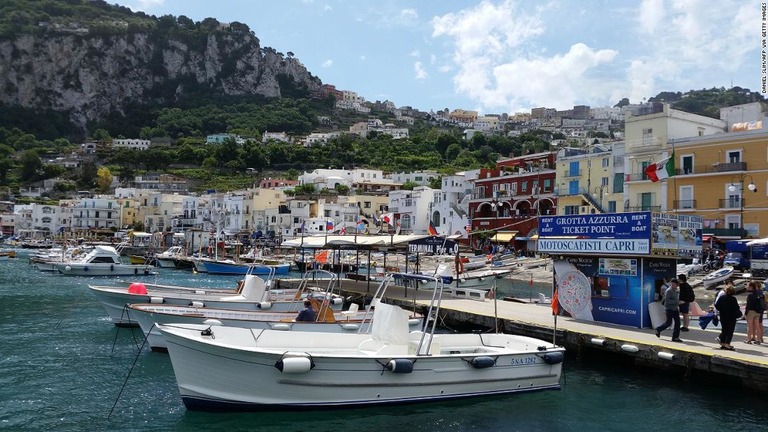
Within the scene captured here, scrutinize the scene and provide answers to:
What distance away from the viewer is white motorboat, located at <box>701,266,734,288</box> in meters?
41.7

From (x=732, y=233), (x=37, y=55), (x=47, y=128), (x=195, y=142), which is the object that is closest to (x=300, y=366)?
(x=732, y=233)

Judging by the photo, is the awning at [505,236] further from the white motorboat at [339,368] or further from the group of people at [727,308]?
the white motorboat at [339,368]

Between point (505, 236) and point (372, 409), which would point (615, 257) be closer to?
point (372, 409)

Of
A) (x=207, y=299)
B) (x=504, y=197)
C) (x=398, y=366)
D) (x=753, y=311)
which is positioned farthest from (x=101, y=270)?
(x=753, y=311)

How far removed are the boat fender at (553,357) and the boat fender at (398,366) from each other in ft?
13.2

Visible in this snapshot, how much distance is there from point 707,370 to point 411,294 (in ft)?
58.7

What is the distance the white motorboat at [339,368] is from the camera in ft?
45.3

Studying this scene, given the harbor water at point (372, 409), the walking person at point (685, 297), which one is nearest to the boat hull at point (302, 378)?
the harbor water at point (372, 409)

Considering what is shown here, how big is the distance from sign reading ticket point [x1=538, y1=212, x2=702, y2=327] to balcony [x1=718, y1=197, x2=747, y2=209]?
29395mm

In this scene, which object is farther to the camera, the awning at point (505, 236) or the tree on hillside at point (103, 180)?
the tree on hillside at point (103, 180)

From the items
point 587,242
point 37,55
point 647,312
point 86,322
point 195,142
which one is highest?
point 37,55

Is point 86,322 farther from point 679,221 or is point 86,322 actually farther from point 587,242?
point 679,221

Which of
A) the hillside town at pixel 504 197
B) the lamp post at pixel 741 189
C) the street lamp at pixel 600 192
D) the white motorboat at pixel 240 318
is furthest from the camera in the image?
the street lamp at pixel 600 192

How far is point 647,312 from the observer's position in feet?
67.3
